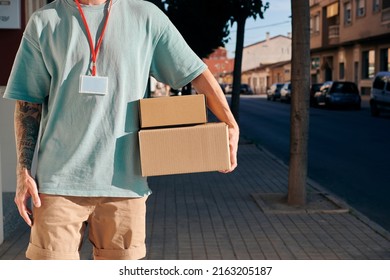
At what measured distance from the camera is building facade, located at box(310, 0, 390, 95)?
149 ft

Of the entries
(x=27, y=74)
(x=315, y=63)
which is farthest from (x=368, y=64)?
(x=27, y=74)

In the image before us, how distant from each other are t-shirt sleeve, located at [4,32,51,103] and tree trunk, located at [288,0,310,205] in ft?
19.4

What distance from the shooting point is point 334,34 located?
180 ft

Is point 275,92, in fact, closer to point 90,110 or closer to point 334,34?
point 334,34

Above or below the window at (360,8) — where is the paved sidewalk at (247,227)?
below

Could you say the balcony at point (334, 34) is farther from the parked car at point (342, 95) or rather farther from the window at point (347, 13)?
the parked car at point (342, 95)

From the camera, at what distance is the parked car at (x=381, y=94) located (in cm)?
2776

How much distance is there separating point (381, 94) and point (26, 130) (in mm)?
27090

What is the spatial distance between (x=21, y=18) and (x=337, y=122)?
67.5ft

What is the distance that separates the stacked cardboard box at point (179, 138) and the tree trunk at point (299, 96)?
5.72 metres

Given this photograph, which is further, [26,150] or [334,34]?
[334,34]

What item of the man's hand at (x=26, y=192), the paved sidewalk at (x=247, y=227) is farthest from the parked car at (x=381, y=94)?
the man's hand at (x=26, y=192)

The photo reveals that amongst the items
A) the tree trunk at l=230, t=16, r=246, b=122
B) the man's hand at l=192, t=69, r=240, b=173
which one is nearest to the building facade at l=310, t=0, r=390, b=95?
the tree trunk at l=230, t=16, r=246, b=122

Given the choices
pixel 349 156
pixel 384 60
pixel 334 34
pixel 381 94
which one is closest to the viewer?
pixel 349 156
